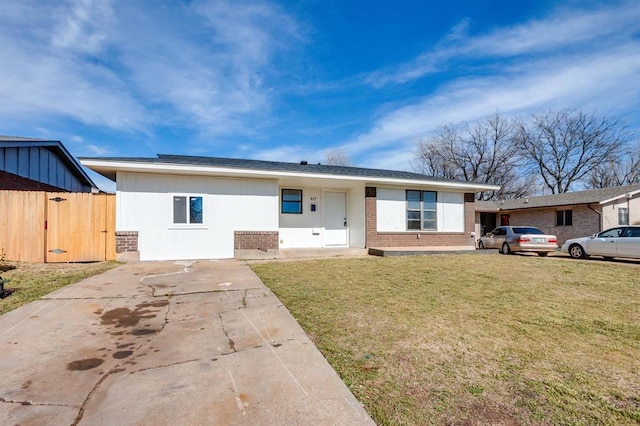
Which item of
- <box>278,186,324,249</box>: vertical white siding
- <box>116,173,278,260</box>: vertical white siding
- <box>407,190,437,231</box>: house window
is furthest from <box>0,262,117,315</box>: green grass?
<box>407,190,437,231</box>: house window

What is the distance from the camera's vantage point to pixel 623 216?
19.7 m

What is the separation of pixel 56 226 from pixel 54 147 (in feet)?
30.0

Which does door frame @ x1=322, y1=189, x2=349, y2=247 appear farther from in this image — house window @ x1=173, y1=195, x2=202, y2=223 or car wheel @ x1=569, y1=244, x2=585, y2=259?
car wheel @ x1=569, y1=244, x2=585, y2=259

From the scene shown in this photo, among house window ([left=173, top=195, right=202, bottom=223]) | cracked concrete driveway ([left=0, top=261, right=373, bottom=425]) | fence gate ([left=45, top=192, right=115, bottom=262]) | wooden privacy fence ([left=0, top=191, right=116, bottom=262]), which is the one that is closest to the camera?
cracked concrete driveway ([left=0, top=261, right=373, bottom=425])

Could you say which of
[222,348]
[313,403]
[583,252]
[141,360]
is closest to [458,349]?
[313,403]

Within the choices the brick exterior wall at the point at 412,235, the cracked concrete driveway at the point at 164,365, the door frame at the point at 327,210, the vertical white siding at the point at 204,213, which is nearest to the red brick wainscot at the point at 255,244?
the vertical white siding at the point at 204,213

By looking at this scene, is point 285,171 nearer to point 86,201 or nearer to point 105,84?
point 86,201

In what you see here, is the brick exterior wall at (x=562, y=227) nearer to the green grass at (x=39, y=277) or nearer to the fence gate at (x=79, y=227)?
the green grass at (x=39, y=277)

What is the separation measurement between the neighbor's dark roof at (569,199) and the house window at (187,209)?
A: 22.1 meters

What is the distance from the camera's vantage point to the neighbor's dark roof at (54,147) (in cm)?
1186

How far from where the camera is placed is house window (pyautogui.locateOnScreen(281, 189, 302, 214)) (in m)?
12.5

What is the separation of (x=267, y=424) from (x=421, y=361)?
1.55 m

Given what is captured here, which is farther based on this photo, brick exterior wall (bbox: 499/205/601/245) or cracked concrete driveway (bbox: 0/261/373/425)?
brick exterior wall (bbox: 499/205/601/245)

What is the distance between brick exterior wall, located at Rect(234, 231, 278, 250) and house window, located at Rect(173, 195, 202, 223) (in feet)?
4.56
